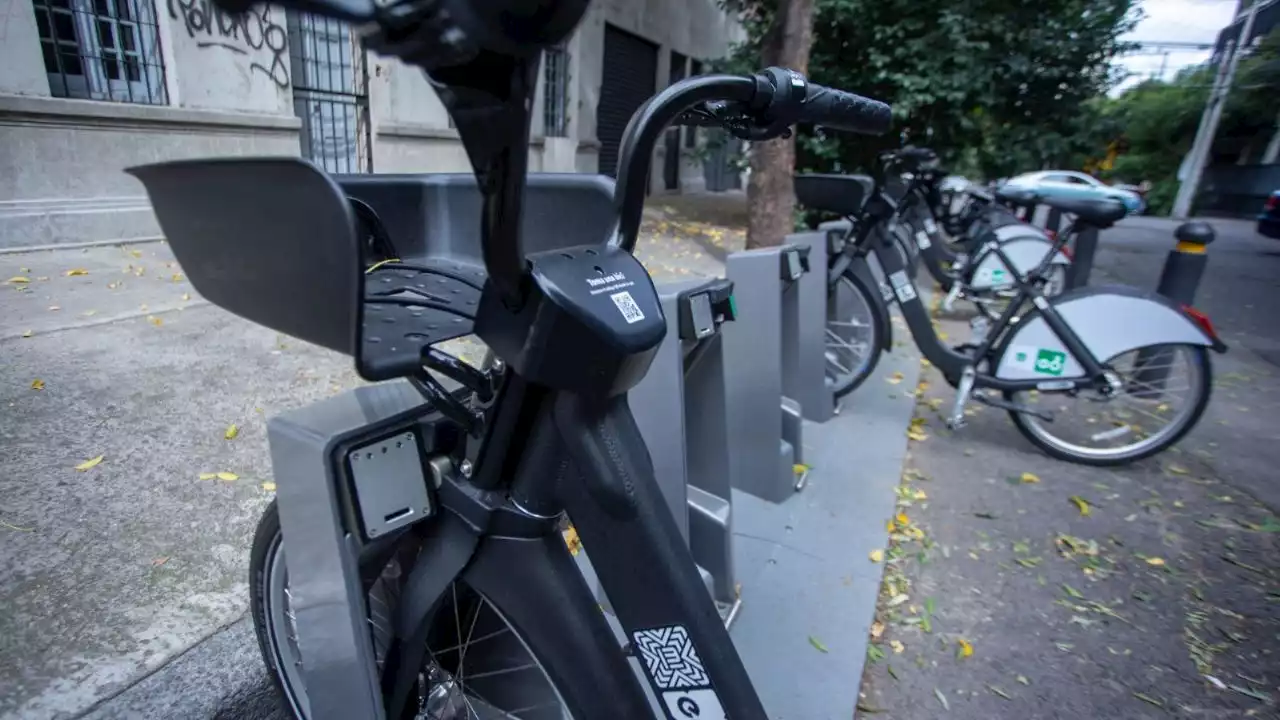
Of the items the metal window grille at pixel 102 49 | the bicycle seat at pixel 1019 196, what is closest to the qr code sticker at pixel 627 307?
the bicycle seat at pixel 1019 196

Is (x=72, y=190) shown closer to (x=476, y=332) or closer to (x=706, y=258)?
(x=706, y=258)

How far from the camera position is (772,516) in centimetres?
299

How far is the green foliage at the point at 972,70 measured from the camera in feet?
26.1

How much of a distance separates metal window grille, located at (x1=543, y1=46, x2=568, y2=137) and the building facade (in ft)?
7.67

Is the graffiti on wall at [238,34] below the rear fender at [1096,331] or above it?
above

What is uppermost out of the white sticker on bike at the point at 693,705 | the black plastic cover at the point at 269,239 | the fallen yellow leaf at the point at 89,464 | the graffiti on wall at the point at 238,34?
the graffiti on wall at the point at 238,34

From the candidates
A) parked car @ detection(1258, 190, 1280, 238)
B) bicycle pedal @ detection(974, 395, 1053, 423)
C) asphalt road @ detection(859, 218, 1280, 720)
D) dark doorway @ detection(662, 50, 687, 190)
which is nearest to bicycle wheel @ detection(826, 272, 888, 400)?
asphalt road @ detection(859, 218, 1280, 720)

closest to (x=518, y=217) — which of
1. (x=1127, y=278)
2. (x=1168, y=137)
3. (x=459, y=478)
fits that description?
(x=459, y=478)

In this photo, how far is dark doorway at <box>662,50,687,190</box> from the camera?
15688mm

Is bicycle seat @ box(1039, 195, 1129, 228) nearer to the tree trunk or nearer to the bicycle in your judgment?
the bicycle

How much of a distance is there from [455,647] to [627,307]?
91 centimetres

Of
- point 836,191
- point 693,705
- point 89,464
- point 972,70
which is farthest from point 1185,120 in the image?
point 89,464

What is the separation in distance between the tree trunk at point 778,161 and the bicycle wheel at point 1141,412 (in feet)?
10.7

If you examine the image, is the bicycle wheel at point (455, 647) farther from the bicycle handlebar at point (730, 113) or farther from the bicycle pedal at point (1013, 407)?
the bicycle pedal at point (1013, 407)
